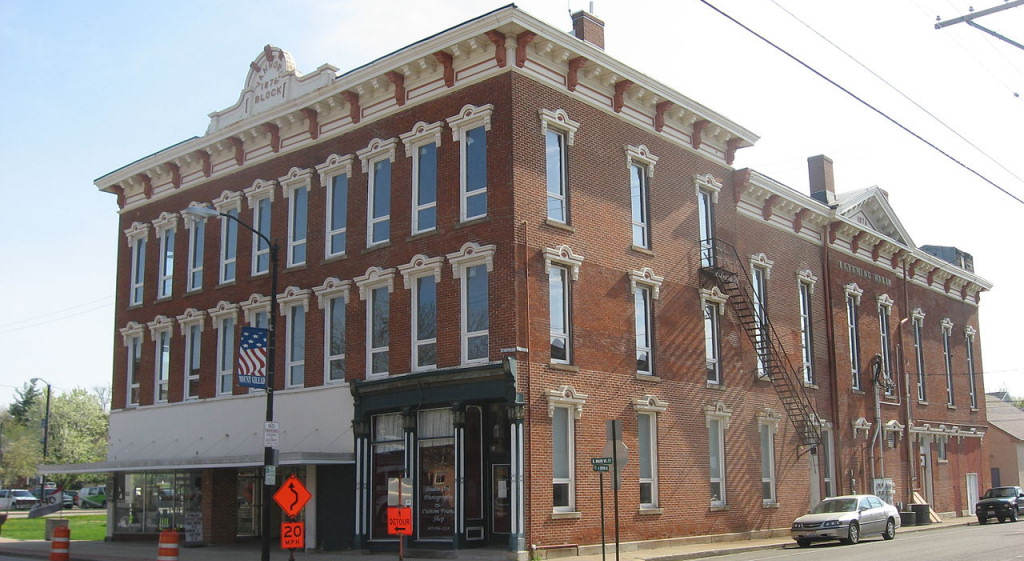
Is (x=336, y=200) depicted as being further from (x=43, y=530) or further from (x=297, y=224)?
(x=43, y=530)

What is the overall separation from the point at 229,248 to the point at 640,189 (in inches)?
494

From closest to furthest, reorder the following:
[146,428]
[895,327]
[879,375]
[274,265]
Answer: [274,265], [146,428], [879,375], [895,327]

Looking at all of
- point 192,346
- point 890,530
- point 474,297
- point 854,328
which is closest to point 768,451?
point 890,530

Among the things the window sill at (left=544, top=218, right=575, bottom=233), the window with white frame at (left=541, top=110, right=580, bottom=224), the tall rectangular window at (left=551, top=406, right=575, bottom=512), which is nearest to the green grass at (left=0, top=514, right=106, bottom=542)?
the tall rectangular window at (left=551, top=406, right=575, bottom=512)

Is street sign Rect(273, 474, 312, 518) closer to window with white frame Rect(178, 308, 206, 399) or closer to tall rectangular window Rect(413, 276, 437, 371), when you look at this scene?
tall rectangular window Rect(413, 276, 437, 371)

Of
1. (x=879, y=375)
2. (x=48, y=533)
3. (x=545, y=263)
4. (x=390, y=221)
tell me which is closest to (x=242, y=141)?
(x=390, y=221)

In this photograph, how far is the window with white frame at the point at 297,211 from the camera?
2842 cm

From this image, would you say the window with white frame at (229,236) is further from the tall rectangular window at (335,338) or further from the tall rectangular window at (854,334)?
the tall rectangular window at (854,334)

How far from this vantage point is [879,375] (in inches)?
1462

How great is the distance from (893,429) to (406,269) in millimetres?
22006

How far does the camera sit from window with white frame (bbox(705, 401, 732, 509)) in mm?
28109

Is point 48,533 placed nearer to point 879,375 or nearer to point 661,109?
point 661,109

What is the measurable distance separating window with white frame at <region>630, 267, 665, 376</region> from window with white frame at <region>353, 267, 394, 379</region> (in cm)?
622

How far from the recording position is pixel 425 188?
83.0 ft
